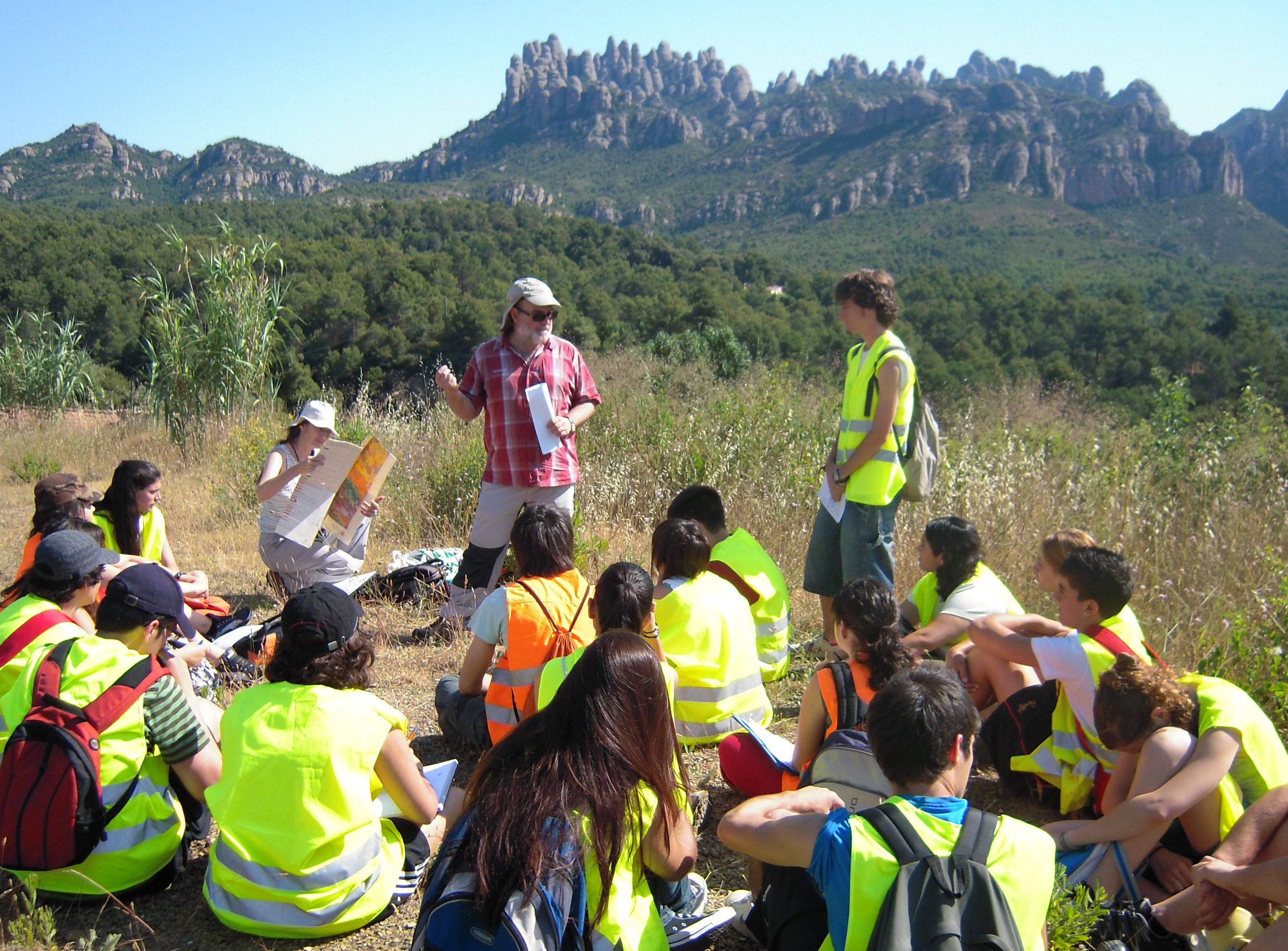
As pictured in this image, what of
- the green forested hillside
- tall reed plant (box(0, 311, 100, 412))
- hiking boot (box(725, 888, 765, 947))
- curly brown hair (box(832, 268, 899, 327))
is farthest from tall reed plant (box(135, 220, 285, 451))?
the green forested hillside

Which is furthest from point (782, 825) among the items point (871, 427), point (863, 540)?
point (871, 427)

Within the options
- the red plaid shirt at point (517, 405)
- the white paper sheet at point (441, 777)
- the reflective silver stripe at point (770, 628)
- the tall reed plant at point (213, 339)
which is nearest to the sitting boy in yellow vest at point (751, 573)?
the reflective silver stripe at point (770, 628)

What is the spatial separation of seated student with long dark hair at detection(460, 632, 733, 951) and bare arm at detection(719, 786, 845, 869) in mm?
145

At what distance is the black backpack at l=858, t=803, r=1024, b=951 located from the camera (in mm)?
1495

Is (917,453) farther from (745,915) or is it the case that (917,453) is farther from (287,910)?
(287,910)

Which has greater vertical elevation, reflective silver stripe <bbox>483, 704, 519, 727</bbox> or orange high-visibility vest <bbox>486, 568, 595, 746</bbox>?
orange high-visibility vest <bbox>486, 568, 595, 746</bbox>

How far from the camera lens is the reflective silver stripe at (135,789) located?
2.25 meters

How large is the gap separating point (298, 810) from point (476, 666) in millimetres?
1161

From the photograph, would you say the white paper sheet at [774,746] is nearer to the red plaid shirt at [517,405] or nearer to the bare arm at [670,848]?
the bare arm at [670,848]

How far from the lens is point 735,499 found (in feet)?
20.2

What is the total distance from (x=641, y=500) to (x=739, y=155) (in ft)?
308

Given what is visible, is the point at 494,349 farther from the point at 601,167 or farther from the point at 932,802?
the point at 601,167

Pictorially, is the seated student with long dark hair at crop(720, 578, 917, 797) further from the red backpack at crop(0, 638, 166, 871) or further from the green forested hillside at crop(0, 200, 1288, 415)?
the green forested hillside at crop(0, 200, 1288, 415)

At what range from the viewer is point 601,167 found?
9462 centimetres
